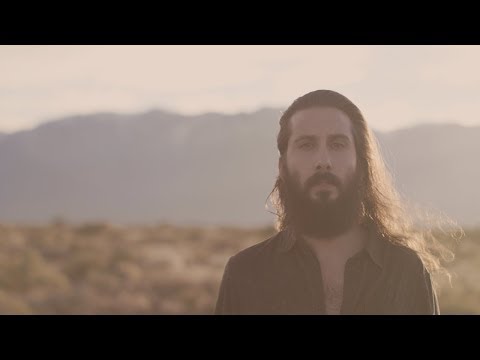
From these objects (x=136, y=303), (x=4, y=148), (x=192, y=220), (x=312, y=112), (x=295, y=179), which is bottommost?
(x=295, y=179)

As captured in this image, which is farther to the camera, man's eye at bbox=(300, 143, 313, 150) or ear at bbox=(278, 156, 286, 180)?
ear at bbox=(278, 156, 286, 180)

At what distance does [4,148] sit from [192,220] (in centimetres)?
2338

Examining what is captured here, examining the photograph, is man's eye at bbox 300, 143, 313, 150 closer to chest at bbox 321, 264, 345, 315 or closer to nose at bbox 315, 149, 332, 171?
nose at bbox 315, 149, 332, 171

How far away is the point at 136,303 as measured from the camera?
15961mm

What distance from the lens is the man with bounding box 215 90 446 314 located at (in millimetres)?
2785

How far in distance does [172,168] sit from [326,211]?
59314mm

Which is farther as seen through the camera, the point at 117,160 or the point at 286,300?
the point at 117,160

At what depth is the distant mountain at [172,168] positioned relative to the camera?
178 feet

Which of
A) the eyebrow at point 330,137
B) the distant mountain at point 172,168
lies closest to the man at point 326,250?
the eyebrow at point 330,137

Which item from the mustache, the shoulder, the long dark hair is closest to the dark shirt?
the shoulder
